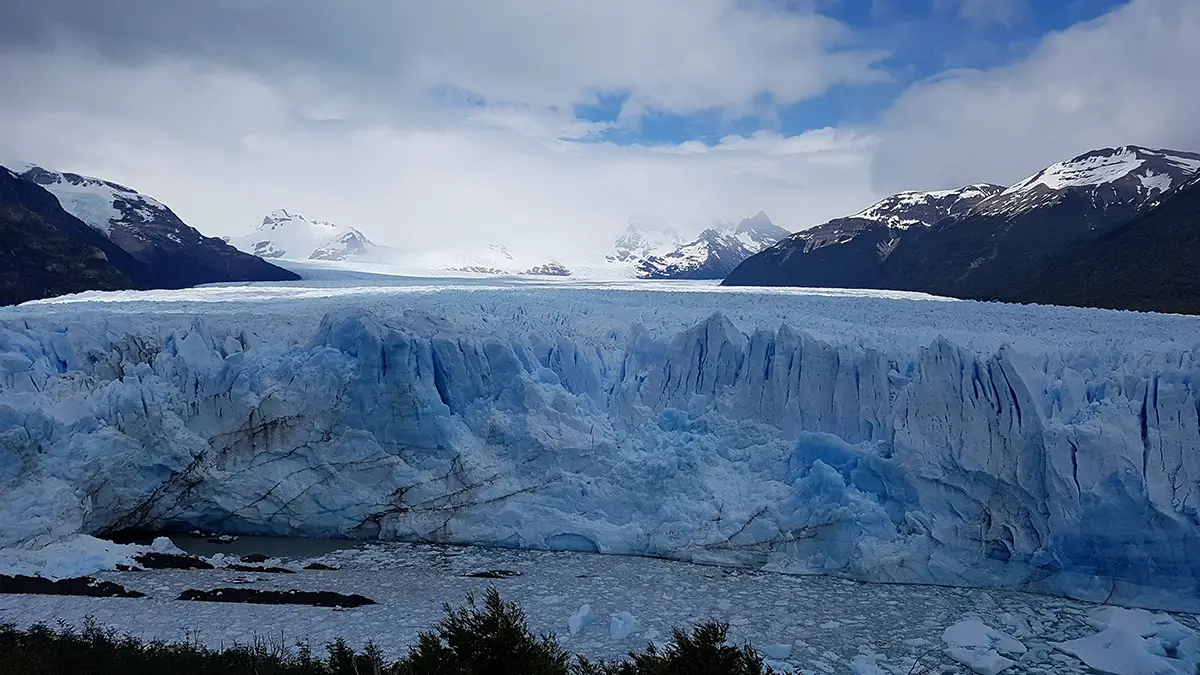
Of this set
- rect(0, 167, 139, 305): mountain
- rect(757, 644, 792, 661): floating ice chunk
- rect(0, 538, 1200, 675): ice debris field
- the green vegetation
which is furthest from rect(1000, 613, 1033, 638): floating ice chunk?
rect(0, 167, 139, 305): mountain

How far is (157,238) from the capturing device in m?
39.9

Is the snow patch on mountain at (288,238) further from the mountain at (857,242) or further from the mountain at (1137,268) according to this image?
the mountain at (1137,268)

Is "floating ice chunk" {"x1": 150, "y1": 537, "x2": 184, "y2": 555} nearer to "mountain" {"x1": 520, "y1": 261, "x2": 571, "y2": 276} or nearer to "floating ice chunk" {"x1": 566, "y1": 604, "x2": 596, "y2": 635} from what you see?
"floating ice chunk" {"x1": 566, "y1": 604, "x2": 596, "y2": 635}

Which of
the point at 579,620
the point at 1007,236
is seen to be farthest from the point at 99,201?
the point at 1007,236

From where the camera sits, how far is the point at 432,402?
11.9m

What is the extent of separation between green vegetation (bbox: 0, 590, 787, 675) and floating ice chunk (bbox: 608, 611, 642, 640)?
673 mm

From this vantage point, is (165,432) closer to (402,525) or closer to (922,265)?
(402,525)

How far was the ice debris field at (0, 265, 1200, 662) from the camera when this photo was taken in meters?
9.57

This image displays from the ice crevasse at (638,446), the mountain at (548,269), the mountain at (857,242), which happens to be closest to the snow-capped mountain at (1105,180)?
the mountain at (857,242)

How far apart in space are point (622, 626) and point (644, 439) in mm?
4196

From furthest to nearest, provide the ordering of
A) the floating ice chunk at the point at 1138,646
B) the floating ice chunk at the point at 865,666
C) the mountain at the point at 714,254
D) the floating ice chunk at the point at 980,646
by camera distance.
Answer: the mountain at the point at 714,254, the floating ice chunk at the point at 980,646, the floating ice chunk at the point at 1138,646, the floating ice chunk at the point at 865,666

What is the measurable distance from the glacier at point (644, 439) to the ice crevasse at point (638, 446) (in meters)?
0.03

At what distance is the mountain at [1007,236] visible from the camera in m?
38.4

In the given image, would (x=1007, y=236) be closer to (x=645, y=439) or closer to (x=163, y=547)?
(x=645, y=439)
